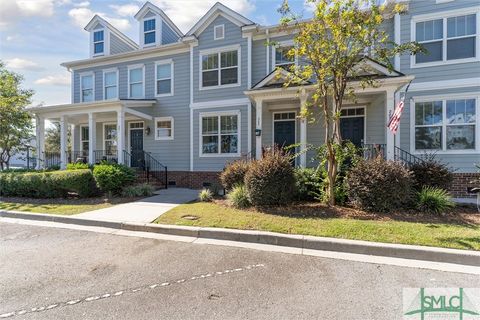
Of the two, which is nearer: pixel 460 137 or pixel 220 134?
pixel 460 137

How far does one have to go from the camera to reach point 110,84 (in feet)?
50.5

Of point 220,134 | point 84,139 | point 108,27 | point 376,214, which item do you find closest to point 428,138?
point 376,214

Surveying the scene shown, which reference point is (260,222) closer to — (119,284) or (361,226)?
(361,226)

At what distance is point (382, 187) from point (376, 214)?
69cm

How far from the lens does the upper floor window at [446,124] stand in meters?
9.85

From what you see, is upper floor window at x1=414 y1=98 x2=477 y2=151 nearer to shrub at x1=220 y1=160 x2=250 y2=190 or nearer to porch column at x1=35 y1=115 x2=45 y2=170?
shrub at x1=220 y1=160 x2=250 y2=190

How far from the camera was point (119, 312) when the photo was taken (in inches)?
119

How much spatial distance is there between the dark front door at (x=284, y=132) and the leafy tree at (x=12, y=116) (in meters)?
13.3

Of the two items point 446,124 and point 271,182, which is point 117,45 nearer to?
point 271,182

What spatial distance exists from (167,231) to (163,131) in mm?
9037

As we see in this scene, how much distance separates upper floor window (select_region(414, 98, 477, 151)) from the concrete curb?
23.6 feet

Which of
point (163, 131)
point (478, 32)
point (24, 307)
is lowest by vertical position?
point (24, 307)

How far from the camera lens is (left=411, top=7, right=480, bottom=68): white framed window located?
9.75 metres

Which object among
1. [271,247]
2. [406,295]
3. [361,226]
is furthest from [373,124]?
[406,295]
